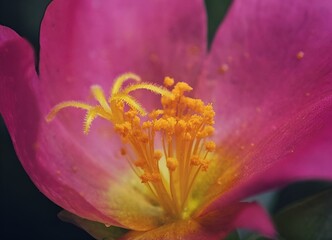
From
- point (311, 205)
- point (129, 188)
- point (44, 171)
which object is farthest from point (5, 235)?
point (311, 205)

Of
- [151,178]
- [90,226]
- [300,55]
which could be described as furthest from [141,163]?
[300,55]

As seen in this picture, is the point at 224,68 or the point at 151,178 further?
the point at 224,68

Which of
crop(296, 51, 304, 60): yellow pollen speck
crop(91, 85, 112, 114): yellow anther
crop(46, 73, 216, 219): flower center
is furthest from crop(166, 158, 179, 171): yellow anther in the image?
crop(296, 51, 304, 60): yellow pollen speck

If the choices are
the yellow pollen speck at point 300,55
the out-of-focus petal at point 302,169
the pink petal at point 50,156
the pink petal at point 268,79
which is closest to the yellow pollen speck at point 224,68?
the pink petal at point 268,79

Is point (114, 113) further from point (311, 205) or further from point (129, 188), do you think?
point (311, 205)

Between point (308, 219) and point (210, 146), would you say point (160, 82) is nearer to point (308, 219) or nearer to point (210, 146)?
point (210, 146)

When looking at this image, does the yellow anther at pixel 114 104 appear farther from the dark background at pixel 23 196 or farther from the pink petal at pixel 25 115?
the dark background at pixel 23 196

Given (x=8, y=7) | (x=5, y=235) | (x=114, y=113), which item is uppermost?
(x=8, y=7)
